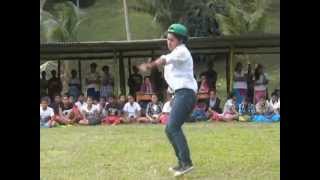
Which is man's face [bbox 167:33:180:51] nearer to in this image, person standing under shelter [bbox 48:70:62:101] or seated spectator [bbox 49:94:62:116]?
seated spectator [bbox 49:94:62:116]

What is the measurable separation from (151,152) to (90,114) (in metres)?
3.26

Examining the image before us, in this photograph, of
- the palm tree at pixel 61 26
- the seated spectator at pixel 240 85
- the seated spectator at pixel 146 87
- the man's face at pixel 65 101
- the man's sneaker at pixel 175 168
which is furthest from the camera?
the palm tree at pixel 61 26

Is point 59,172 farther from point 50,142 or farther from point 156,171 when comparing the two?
point 50,142

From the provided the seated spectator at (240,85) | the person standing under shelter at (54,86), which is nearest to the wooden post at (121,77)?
the person standing under shelter at (54,86)

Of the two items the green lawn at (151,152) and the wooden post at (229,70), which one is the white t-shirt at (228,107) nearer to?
the green lawn at (151,152)

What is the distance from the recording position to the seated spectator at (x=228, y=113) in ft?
35.5

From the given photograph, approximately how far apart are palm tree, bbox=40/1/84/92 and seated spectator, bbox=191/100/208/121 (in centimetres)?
332

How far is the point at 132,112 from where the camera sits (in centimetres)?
1088

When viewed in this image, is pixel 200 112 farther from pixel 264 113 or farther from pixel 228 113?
pixel 264 113
